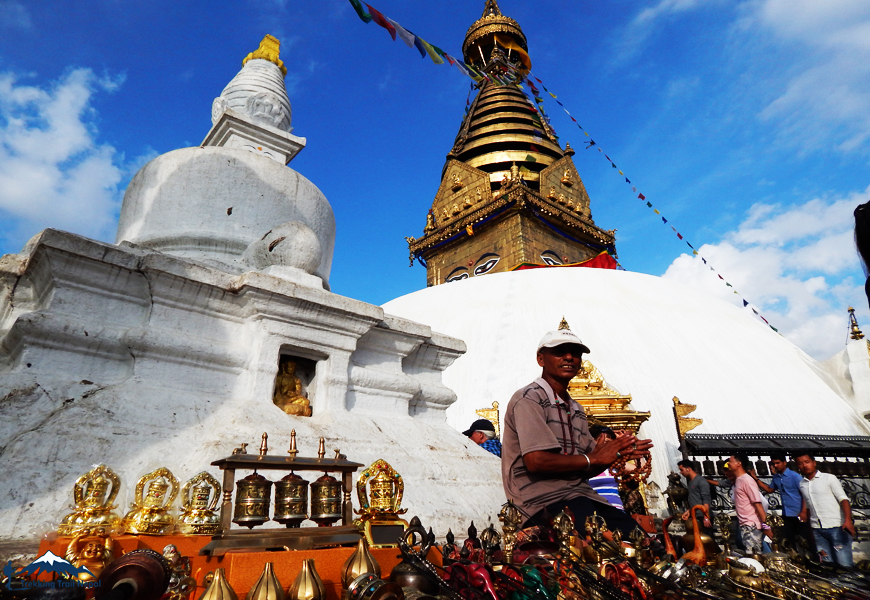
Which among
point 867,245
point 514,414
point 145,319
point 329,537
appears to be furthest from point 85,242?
point 867,245

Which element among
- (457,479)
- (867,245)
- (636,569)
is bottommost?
(636,569)

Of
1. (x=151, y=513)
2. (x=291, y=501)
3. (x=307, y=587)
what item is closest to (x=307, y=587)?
(x=307, y=587)

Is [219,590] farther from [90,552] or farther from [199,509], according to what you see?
[199,509]

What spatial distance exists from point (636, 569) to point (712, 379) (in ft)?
27.2

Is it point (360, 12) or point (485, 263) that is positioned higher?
point (485, 263)

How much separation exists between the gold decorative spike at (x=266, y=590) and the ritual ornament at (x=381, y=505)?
485 mm

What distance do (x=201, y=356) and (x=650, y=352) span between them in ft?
26.4

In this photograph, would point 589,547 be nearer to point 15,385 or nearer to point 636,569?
point 636,569

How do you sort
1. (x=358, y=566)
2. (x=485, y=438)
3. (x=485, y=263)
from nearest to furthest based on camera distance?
1. (x=358, y=566)
2. (x=485, y=438)
3. (x=485, y=263)

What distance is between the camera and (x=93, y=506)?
1495 mm

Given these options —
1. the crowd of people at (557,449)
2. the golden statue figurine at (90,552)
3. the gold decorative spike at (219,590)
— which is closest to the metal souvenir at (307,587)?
the gold decorative spike at (219,590)

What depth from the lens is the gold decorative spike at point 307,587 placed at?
1102mm

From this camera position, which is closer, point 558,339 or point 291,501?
point 291,501

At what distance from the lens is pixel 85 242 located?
236cm
